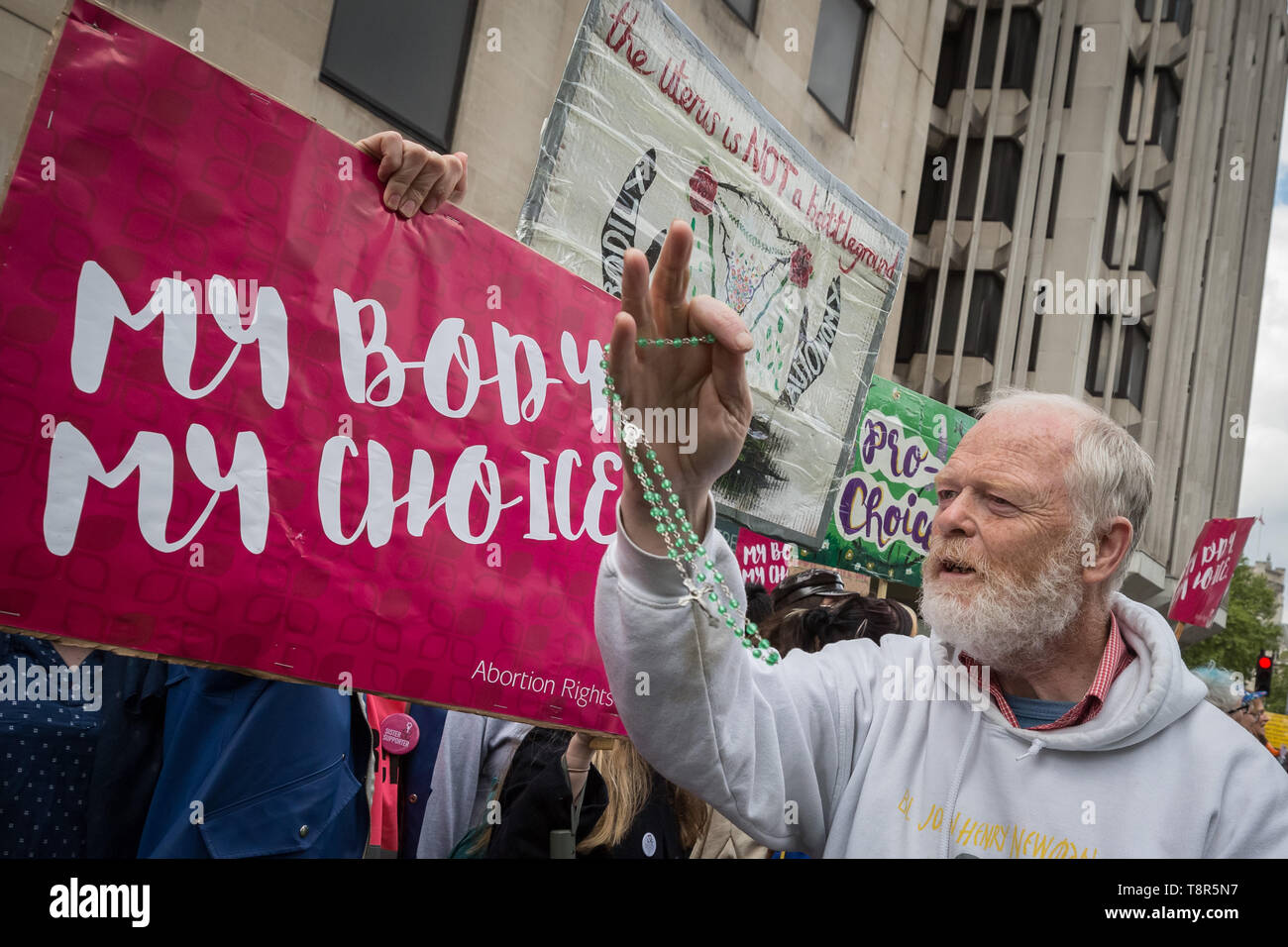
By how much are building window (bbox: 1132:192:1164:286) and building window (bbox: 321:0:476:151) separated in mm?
21309

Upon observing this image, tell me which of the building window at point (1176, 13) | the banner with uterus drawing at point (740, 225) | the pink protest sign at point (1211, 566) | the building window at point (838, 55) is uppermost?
the building window at point (1176, 13)

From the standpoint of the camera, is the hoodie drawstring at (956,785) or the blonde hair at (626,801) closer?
the hoodie drawstring at (956,785)

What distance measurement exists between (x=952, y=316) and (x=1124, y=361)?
4657mm

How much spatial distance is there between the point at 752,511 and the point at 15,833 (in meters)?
2.46

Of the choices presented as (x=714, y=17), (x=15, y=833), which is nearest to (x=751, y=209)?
(x=15, y=833)

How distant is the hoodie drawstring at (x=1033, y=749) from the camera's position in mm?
1791

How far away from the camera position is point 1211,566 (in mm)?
6234

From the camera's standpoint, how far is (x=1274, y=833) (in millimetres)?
1652

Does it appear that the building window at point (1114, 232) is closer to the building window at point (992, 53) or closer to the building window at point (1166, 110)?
the building window at point (1166, 110)

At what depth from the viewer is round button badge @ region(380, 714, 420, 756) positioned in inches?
119

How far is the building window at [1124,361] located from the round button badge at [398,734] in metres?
22.2

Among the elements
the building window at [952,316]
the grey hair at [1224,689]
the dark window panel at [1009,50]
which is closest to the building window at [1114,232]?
the building window at [952,316]

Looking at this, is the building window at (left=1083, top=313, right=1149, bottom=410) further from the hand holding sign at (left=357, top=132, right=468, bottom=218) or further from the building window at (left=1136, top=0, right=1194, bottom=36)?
the hand holding sign at (left=357, top=132, right=468, bottom=218)
